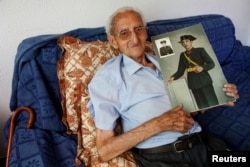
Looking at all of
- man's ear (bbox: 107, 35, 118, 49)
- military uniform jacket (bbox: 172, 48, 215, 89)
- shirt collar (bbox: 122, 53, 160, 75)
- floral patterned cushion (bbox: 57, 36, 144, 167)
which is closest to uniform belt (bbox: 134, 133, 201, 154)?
floral patterned cushion (bbox: 57, 36, 144, 167)

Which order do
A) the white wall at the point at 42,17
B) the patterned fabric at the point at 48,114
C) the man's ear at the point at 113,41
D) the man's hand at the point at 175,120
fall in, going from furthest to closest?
the white wall at the point at 42,17 → the man's ear at the point at 113,41 → the patterned fabric at the point at 48,114 → the man's hand at the point at 175,120

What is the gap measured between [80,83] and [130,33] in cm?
33

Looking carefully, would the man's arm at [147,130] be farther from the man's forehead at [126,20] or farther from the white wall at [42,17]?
the white wall at [42,17]

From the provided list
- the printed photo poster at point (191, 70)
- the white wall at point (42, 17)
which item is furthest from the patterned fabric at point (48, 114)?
the printed photo poster at point (191, 70)

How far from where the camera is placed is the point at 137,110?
1098 mm

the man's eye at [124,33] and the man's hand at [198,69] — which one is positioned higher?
the man's eye at [124,33]

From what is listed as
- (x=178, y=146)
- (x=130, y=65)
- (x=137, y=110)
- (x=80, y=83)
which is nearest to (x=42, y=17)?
(x=80, y=83)

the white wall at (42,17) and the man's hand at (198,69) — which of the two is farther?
the white wall at (42,17)

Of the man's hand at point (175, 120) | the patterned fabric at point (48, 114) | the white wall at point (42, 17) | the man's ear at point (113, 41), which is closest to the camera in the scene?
the man's hand at point (175, 120)

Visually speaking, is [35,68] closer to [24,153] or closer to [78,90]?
[78,90]

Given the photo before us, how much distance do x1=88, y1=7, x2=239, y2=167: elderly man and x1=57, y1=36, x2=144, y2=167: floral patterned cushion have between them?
0.09 metres

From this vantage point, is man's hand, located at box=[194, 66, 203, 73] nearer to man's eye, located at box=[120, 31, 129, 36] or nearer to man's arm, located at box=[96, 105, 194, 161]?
man's arm, located at box=[96, 105, 194, 161]

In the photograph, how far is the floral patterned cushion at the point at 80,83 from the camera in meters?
1.15

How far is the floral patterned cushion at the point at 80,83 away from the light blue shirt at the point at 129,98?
10 centimetres
